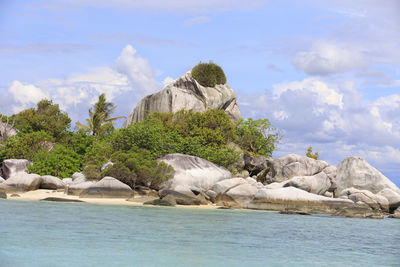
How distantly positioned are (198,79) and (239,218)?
3122cm

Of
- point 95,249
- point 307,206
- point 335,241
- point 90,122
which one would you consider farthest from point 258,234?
point 90,122

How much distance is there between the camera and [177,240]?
12383 millimetres

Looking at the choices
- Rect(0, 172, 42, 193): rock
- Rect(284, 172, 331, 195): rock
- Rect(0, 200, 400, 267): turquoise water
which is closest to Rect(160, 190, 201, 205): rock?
Rect(0, 200, 400, 267): turquoise water

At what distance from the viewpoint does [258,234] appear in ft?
48.4

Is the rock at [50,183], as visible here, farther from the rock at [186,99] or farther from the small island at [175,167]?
the rock at [186,99]

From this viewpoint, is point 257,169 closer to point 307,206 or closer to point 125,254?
point 307,206

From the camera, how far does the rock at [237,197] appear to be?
2552cm

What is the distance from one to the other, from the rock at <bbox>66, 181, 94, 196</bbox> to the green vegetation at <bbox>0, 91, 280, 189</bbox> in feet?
5.51

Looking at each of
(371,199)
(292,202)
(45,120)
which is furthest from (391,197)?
(45,120)

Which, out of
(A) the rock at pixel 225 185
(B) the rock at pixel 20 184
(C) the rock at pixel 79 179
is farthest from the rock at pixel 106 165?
(A) the rock at pixel 225 185

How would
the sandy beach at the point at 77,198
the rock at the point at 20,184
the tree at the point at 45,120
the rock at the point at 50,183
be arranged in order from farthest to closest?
the tree at the point at 45,120 → the rock at the point at 50,183 → the rock at the point at 20,184 → the sandy beach at the point at 77,198

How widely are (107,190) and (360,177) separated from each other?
17.3 metres

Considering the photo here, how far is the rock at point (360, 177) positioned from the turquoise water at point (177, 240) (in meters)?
11.7

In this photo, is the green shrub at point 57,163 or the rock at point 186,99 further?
the rock at point 186,99
